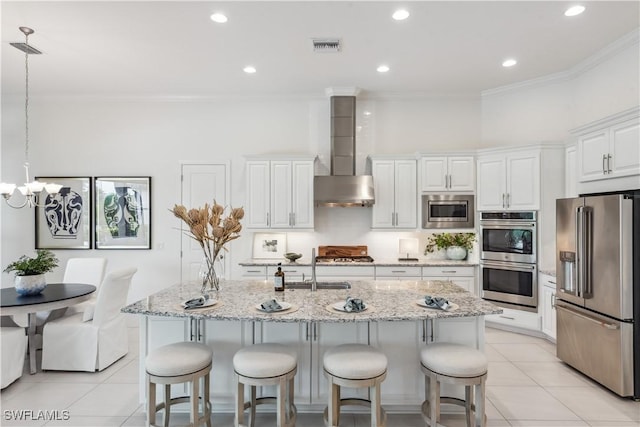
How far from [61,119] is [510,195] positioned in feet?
22.1

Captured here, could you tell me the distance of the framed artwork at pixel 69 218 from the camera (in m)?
5.41

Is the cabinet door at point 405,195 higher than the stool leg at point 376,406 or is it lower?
higher

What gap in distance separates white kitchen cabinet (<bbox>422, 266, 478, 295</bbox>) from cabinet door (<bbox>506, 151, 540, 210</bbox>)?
1018mm

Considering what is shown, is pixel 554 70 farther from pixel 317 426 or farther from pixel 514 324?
pixel 317 426

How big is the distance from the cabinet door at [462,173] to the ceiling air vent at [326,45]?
229 centimetres

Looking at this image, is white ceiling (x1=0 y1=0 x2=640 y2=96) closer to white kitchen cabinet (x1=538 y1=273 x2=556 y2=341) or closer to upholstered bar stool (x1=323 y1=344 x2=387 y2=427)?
white kitchen cabinet (x1=538 y1=273 x2=556 y2=341)

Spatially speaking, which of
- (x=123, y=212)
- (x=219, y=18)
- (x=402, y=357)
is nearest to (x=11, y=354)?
(x=123, y=212)

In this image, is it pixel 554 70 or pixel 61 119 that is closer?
pixel 554 70

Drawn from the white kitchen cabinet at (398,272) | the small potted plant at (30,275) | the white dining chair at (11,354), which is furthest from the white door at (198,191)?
the white kitchen cabinet at (398,272)

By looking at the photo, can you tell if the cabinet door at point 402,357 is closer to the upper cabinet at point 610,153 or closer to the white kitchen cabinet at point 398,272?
the white kitchen cabinet at point 398,272

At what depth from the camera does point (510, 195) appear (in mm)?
4586

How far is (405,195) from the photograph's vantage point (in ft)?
16.5

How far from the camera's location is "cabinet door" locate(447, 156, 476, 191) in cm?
492

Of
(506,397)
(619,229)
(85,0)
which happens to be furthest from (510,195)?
(85,0)
